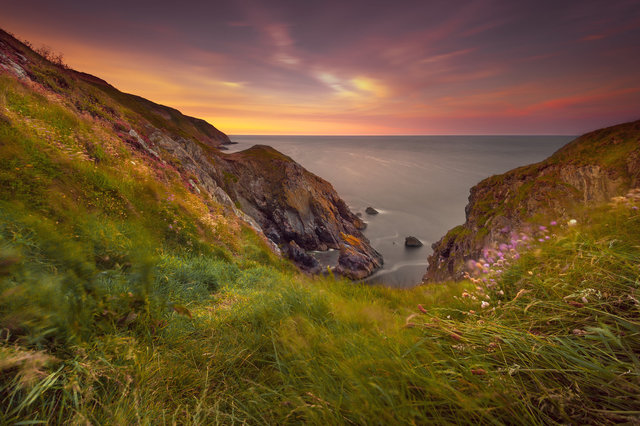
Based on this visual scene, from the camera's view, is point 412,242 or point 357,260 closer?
point 357,260

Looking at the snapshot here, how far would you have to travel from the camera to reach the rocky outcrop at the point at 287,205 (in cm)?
4597

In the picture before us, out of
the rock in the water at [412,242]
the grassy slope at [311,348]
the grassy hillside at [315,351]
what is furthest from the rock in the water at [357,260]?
the grassy hillside at [315,351]

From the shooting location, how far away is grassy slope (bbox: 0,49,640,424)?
1479 mm

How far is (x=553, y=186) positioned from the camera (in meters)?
20.3

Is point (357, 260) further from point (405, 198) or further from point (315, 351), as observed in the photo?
point (405, 198)

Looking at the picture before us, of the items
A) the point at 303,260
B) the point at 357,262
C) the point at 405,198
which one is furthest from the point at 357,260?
the point at 405,198

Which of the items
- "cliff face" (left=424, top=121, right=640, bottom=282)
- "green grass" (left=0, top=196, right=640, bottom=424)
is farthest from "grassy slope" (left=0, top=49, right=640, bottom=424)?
"cliff face" (left=424, top=121, right=640, bottom=282)

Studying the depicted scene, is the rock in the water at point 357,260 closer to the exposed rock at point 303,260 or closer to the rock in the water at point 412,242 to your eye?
the exposed rock at point 303,260

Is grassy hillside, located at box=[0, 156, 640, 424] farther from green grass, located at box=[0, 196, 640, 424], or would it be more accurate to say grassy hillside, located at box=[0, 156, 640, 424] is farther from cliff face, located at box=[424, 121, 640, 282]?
cliff face, located at box=[424, 121, 640, 282]

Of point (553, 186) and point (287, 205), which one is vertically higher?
point (553, 186)

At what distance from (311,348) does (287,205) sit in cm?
4671

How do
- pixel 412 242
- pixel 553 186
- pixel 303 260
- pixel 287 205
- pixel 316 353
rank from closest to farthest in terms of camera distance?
1. pixel 316 353
2. pixel 553 186
3. pixel 303 260
4. pixel 287 205
5. pixel 412 242

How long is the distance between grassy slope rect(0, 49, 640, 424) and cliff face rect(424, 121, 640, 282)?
14.0 meters

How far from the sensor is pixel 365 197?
9488 centimetres
